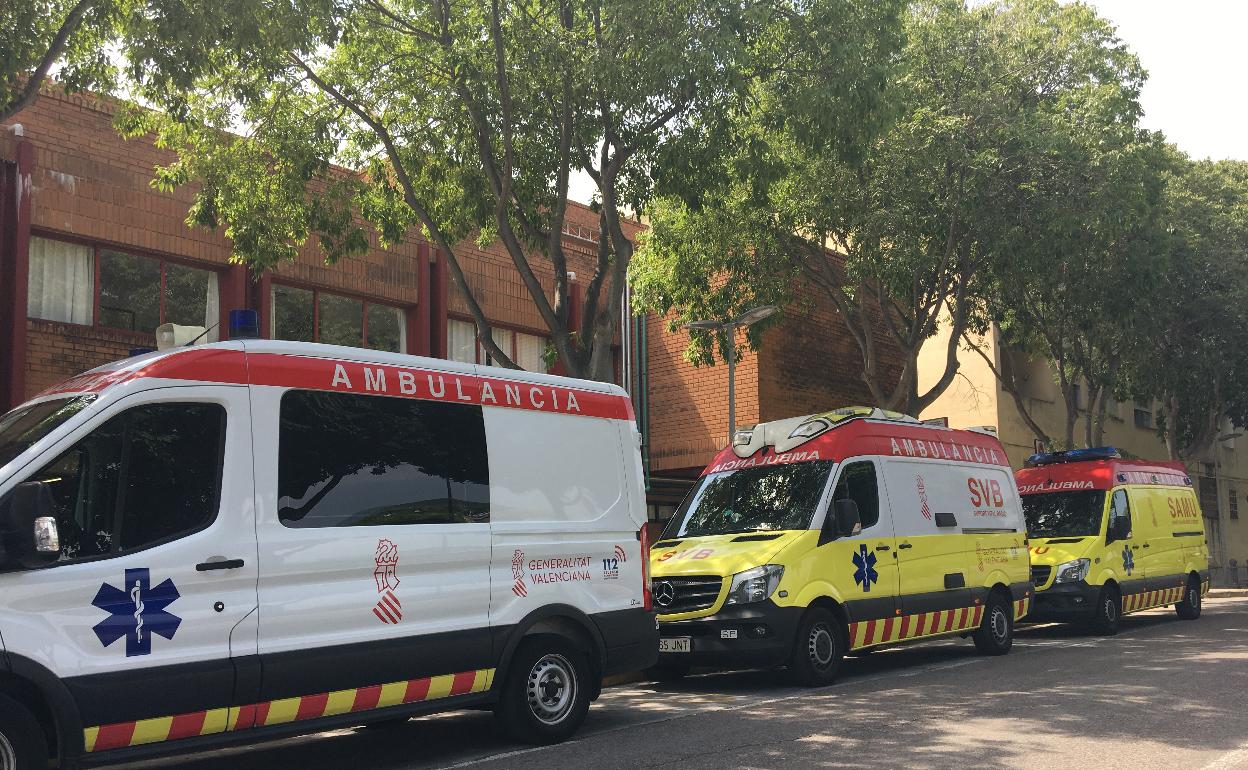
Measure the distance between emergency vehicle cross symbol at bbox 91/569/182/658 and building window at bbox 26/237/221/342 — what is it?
8551 mm

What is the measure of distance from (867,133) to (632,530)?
672cm

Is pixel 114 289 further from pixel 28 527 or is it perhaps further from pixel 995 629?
pixel 995 629

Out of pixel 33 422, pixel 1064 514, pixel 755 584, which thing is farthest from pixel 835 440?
pixel 33 422

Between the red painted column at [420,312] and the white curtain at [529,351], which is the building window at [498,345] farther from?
the red painted column at [420,312]

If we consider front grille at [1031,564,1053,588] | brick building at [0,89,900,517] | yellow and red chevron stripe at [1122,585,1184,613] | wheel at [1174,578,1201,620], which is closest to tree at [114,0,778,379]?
brick building at [0,89,900,517]

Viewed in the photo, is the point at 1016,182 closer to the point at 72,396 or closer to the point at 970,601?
the point at 970,601

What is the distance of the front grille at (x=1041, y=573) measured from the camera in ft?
54.8

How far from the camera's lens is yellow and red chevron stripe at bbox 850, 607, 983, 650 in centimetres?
1157

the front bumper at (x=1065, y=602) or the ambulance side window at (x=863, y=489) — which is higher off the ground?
the ambulance side window at (x=863, y=489)

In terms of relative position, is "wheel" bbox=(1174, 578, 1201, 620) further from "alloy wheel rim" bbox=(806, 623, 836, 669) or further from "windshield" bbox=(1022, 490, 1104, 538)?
"alloy wheel rim" bbox=(806, 623, 836, 669)

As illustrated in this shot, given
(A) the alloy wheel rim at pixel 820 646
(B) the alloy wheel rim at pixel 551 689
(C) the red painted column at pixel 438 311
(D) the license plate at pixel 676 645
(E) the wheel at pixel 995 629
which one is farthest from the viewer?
(C) the red painted column at pixel 438 311

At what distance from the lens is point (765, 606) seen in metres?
10.5

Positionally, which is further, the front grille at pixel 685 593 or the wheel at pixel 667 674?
the wheel at pixel 667 674

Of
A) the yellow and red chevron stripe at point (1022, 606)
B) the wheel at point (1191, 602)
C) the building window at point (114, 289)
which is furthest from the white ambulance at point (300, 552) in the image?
the wheel at point (1191, 602)
